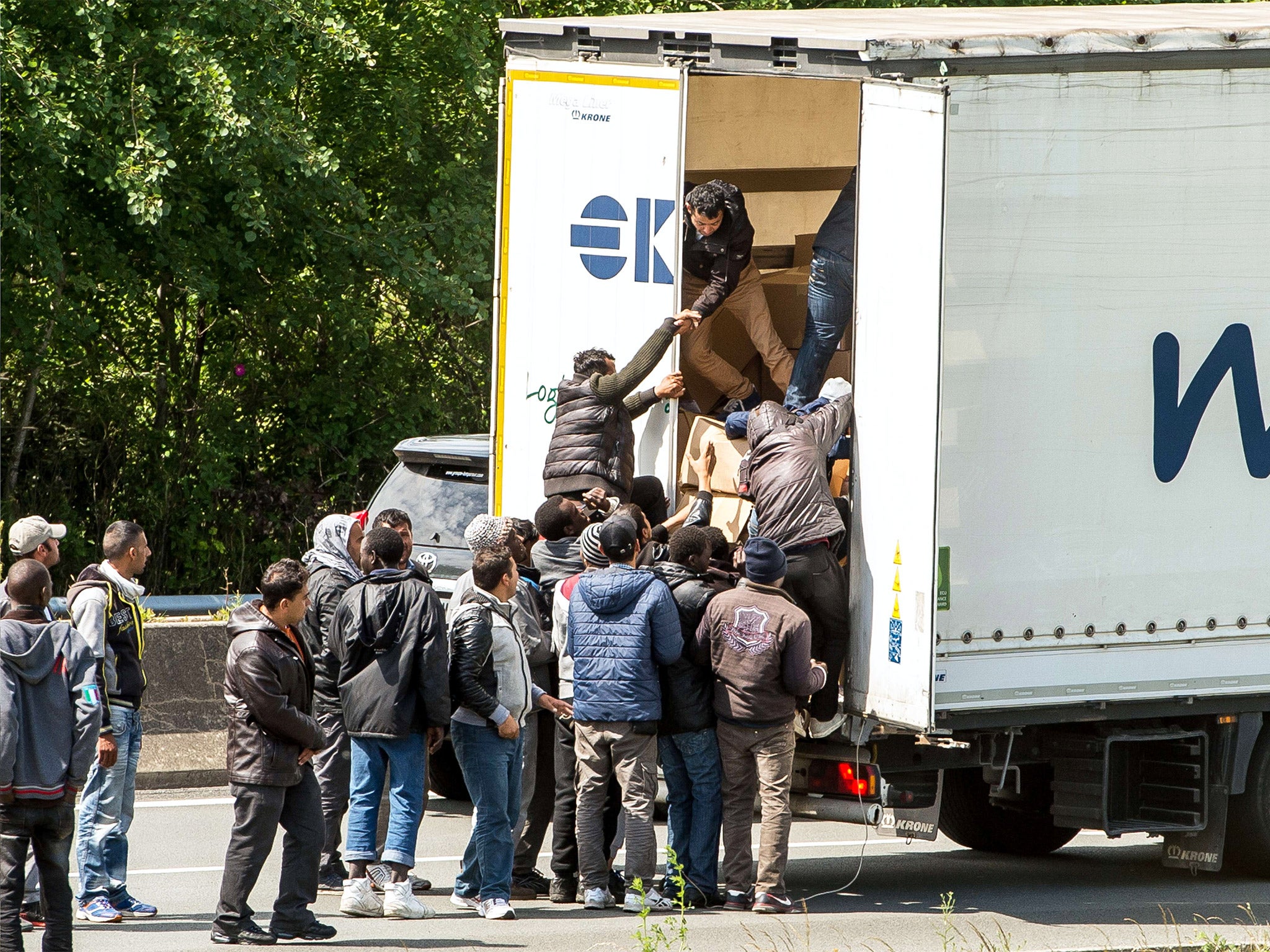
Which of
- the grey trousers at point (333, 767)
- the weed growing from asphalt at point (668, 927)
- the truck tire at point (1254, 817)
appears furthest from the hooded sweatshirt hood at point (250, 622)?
the truck tire at point (1254, 817)

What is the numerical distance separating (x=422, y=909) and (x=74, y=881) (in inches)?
78.0

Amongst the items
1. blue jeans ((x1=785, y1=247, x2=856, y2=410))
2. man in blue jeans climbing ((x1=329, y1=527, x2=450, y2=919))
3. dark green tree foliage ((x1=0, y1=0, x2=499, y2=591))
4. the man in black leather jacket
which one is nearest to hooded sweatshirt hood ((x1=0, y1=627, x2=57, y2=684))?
man in blue jeans climbing ((x1=329, y1=527, x2=450, y2=919))

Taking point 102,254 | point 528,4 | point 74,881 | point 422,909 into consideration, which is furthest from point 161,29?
point 422,909

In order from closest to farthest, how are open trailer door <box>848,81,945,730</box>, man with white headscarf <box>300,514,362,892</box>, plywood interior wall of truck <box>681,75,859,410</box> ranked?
open trailer door <box>848,81,945,730</box> → man with white headscarf <box>300,514,362,892</box> → plywood interior wall of truck <box>681,75,859,410</box>

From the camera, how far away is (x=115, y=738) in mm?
7656

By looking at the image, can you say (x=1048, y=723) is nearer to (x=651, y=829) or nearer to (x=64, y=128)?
(x=651, y=829)

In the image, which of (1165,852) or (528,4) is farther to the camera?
(528,4)

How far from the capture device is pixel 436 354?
17641mm

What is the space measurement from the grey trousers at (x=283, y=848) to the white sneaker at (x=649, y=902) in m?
1.43

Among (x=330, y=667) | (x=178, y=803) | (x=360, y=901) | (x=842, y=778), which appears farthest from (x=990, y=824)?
(x=178, y=803)

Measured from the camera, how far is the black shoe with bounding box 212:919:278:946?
7.14 m

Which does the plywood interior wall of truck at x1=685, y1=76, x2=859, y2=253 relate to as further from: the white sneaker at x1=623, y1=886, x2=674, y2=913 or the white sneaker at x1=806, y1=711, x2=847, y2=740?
the white sneaker at x1=623, y1=886, x2=674, y2=913

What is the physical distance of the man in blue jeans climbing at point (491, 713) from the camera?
7.71 m

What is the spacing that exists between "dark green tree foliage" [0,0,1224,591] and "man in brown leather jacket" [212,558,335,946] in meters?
7.19
